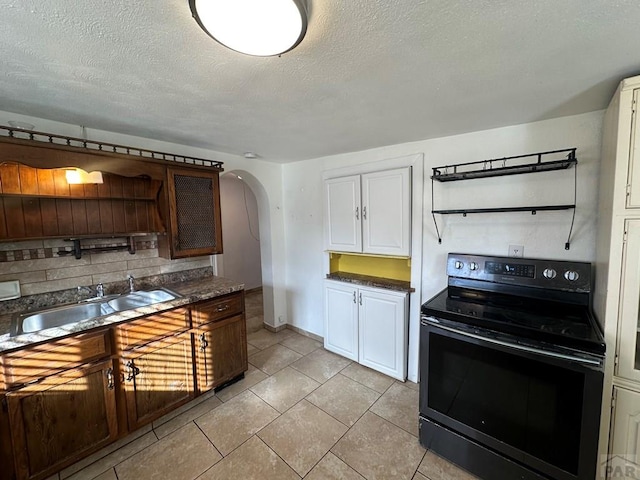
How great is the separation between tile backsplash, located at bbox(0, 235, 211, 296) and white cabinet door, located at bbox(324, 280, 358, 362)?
5.35ft

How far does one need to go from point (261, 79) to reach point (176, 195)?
1363 millimetres

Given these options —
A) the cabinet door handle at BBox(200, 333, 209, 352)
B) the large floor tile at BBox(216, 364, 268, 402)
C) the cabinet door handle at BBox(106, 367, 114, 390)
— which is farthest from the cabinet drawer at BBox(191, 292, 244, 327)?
the large floor tile at BBox(216, 364, 268, 402)

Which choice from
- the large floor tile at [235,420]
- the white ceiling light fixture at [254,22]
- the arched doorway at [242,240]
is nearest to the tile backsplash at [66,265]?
the large floor tile at [235,420]

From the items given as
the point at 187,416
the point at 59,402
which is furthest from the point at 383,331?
the point at 59,402

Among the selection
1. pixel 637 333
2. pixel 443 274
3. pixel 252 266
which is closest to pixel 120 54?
pixel 443 274

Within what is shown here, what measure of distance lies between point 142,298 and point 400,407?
228 cm

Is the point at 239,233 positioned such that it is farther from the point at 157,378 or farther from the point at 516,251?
the point at 516,251

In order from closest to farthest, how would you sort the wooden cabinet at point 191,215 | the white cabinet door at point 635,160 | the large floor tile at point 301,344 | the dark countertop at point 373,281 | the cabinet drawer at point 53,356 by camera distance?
1. the white cabinet door at point 635,160
2. the cabinet drawer at point 53,356
3. the wooden cabinet at point 191,215
4. the dark countertop at point 373,281
5. the large floor tile at point 301,344

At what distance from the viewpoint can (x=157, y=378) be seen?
1929 millimetres

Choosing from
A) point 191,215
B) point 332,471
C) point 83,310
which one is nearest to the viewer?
point 332,471

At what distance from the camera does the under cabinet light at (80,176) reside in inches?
73.9

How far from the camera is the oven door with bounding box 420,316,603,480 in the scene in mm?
1263

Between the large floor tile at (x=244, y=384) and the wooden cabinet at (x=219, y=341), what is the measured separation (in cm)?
9

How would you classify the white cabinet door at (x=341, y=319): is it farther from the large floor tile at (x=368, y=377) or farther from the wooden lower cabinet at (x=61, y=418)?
the wooden lower cabinet at (x=61, y=418)
